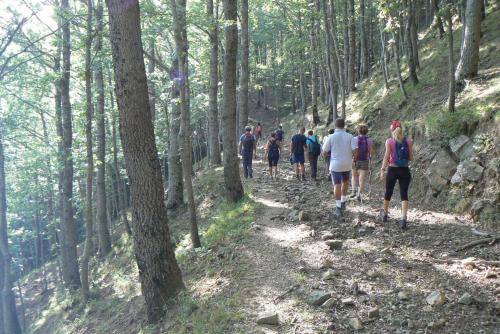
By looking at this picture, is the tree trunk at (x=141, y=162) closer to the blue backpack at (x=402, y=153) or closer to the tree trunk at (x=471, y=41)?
the blue backpack at (x=402, y=153)

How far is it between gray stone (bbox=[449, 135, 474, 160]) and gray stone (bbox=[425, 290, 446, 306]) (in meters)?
4.87

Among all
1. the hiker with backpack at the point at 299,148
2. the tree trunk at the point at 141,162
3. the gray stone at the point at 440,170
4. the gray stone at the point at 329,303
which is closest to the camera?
the gray stone at the point at 329,303

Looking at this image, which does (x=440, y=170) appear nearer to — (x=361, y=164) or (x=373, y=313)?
(x=361, y=164)

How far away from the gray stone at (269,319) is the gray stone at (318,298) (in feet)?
1.82

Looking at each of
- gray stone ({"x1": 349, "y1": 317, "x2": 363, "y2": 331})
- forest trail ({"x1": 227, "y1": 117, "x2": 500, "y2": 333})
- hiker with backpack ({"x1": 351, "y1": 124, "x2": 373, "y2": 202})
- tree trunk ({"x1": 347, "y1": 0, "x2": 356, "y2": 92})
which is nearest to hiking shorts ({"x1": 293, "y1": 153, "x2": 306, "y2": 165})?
hiker with backpack ({"x1": 351, "y1": 124, "x2": 373, "y2": 202})

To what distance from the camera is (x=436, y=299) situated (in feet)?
16.4

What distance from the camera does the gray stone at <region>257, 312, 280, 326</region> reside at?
17.2 ft

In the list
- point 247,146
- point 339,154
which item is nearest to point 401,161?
point 339,154

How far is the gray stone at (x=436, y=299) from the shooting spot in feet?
16.3

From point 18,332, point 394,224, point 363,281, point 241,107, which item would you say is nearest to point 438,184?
point 394,224

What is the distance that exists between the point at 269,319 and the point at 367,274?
5.98 ft

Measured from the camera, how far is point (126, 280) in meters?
14.8

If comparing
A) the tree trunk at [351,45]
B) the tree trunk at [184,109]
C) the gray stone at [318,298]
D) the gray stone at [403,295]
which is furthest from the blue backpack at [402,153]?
the tree trunk at [351,45]

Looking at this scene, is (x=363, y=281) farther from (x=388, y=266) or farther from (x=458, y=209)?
(x=458, y=209)
